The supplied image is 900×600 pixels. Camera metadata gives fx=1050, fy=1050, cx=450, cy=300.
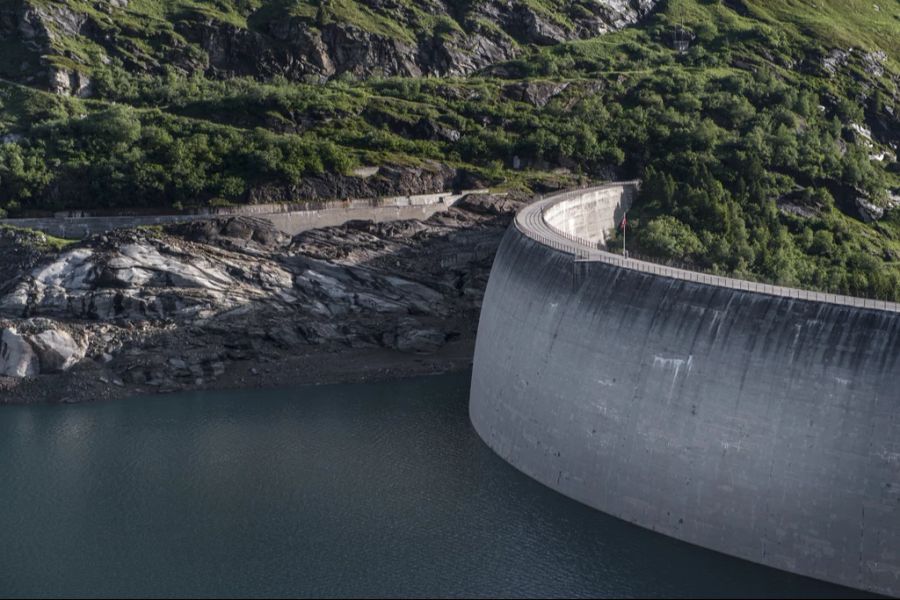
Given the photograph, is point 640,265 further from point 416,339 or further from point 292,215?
point 292,215

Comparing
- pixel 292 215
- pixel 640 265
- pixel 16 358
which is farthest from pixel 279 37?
pixel 640 265

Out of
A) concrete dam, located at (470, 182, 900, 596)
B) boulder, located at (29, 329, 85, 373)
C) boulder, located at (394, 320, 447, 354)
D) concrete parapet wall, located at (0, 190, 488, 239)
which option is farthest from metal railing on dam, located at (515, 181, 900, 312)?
boulder, located at (29, 329, 85, 373)

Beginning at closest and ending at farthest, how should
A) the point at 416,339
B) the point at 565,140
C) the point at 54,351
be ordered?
1. the point at 54,351
2. the point at 416,339
3. the point at 565,140

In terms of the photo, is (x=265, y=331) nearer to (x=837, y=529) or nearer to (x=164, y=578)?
(x=164, y=578)

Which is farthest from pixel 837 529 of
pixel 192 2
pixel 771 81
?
pixel 192 2

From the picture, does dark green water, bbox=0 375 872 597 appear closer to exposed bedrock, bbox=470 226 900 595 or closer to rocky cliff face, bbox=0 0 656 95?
exposed bedrock, bbox=470 226 900 595
